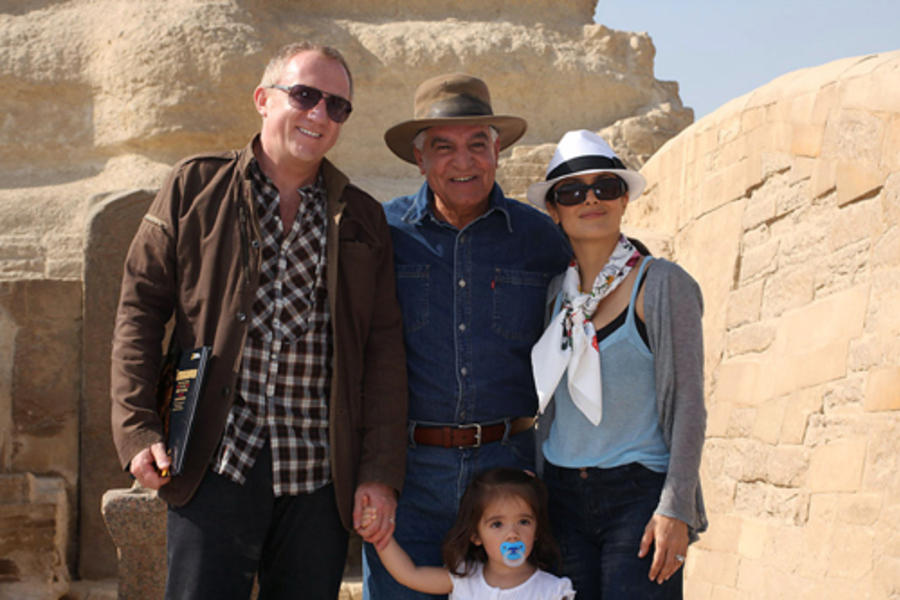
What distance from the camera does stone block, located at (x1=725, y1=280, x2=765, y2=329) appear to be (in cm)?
524

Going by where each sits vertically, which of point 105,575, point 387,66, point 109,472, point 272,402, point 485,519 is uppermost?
point 387,66

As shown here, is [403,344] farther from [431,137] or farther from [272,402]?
[431,137]

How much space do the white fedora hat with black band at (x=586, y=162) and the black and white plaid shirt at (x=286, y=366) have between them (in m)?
0.75

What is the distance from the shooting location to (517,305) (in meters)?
3.13

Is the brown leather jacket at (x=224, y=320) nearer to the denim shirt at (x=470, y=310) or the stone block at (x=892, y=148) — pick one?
the denim shirt at (x=470, y=310)

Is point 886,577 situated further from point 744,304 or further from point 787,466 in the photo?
point 744,304

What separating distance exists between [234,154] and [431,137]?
0.67 meters

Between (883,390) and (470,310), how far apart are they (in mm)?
1915

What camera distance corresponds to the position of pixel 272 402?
2.78 metres

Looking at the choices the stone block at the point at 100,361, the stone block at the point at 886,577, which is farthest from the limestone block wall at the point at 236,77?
the stone block at the point at 886,577

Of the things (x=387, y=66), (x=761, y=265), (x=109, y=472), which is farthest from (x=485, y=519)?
(x=387, y=66)

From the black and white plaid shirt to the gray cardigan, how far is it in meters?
0.95

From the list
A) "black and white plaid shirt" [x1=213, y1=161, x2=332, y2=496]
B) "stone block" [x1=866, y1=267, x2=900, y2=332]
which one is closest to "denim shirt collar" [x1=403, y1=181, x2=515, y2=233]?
"black and white plaid shirt" [x1=213, y1=161, x2=332, y2=496]

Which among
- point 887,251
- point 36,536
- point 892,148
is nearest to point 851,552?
point 887,251
